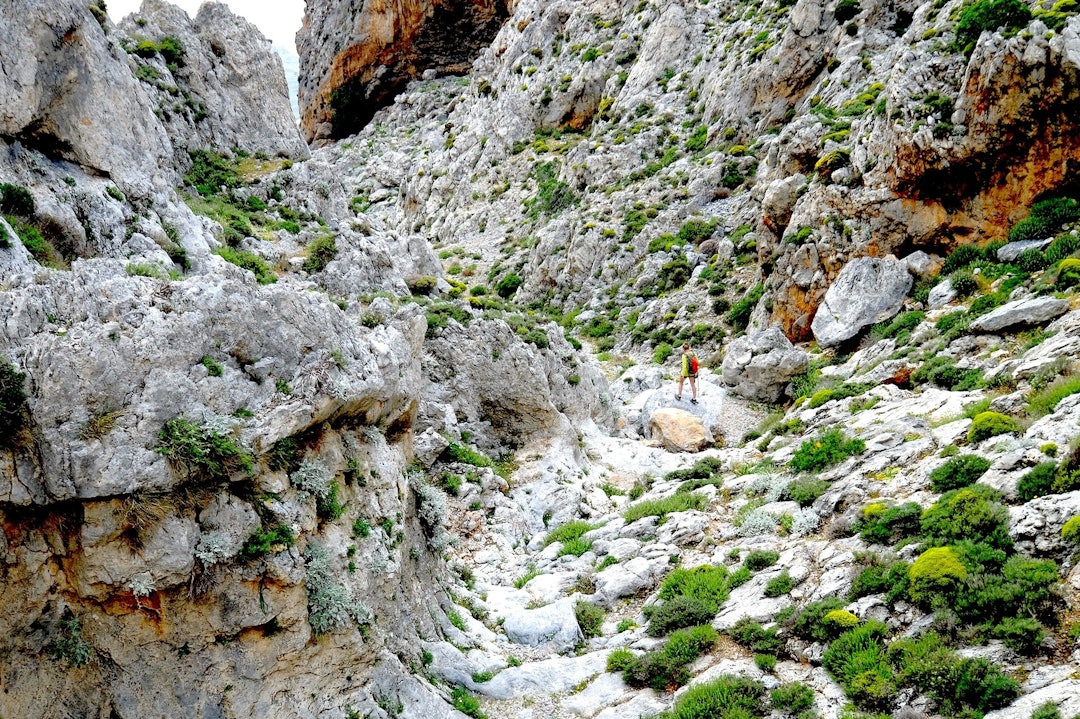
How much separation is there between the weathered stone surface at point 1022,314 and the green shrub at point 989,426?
580 centimetres

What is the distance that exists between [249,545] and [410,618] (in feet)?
12.6

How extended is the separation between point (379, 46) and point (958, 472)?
7600 cm

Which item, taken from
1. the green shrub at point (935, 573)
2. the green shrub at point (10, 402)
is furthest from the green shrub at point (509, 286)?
the green shrub at point (10, 402)

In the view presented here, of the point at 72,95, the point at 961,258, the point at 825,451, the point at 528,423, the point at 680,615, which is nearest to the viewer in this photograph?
the point at 680,615

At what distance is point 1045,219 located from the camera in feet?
72.5

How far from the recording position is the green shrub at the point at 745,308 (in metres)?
30.7

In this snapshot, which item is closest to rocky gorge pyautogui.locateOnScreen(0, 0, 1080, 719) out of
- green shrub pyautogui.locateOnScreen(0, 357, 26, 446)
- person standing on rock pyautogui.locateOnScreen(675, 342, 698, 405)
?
green shrub pyautogui.locateOnScreen(0, 357, 26, 446)

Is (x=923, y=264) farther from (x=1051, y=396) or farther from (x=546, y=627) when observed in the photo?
(x=546, y=627)

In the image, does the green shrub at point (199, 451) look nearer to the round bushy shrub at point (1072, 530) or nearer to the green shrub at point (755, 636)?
the green shrub at point (755, 636)

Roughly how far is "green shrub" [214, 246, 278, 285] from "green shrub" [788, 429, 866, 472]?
13.8 meters

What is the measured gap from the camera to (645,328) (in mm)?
34688

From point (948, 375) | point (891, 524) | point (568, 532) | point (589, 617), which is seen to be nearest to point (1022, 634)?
point (891, 524)

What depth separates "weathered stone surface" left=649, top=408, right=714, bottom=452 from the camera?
23516mm

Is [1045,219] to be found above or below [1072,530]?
above
